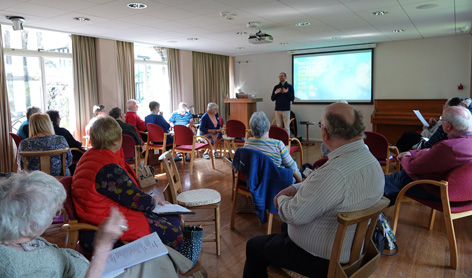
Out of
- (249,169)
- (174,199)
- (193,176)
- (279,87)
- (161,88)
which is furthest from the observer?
(161,88)

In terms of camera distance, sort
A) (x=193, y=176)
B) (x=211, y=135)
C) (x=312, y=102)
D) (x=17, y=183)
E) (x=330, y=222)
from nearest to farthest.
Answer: (x=17, y=183), (x=330, y=222), (x=193, y=176), (x=211, y=135), (x=312, y=102)

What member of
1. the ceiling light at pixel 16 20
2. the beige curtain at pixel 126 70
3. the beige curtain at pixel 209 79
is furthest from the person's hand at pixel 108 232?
the beige curtain at pixel 209 79

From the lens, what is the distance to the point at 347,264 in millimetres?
1585

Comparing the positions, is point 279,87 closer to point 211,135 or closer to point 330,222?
point 211,135

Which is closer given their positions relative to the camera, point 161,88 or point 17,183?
point 17,183

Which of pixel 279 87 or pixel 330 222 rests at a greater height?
pixel 279 87

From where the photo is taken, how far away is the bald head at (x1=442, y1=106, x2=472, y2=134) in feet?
9.12

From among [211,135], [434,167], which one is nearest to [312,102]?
[211,135]

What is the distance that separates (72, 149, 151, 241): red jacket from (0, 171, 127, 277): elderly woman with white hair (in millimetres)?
735

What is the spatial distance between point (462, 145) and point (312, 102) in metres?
7.09

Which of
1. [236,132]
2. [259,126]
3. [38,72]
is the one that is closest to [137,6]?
[259,126]

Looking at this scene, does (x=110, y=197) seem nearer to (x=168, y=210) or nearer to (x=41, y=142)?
(x=168, y=210)

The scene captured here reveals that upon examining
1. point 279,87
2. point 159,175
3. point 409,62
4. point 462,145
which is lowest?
point 159,175

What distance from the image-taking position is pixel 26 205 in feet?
3.35
